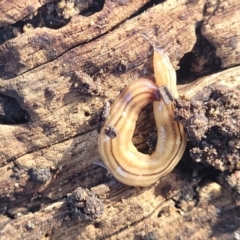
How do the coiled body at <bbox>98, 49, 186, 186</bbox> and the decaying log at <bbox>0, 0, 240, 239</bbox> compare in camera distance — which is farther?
the coiled body at <bbox>98, 49, 186, 186</bbox>

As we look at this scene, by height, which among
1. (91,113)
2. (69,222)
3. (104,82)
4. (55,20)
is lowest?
(69,222)

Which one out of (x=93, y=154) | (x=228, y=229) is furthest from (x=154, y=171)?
(x=228, y=229)

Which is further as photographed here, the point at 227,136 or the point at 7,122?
the point at 7,122

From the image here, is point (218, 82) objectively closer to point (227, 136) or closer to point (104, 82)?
point (227, 136)

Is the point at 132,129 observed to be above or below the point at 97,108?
below
